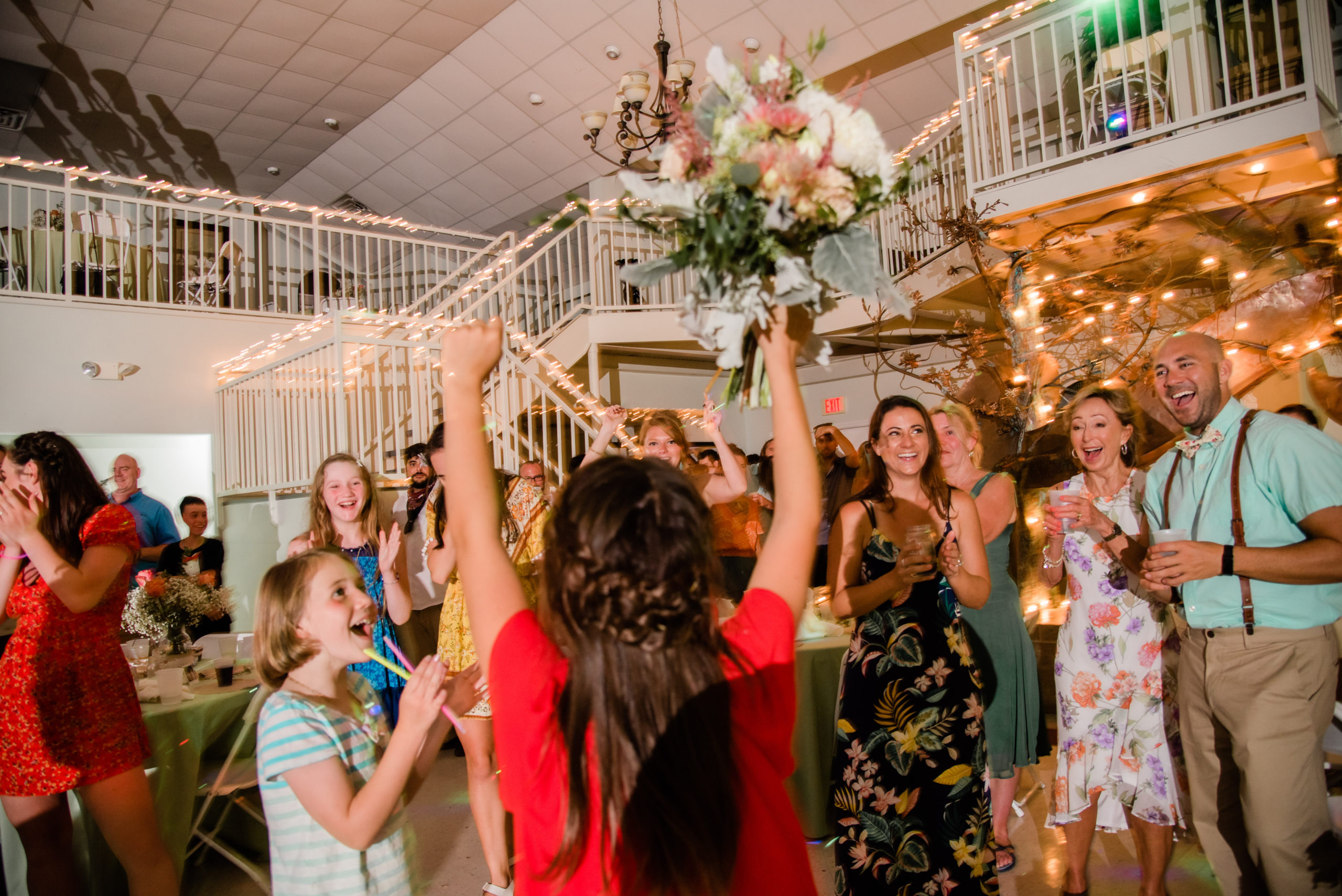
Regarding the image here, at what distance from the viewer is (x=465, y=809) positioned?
368 cm

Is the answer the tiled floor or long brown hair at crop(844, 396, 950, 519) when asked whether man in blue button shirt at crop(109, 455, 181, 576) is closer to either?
the tiled floor

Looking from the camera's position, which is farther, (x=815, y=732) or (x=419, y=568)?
(x=419, y=568)

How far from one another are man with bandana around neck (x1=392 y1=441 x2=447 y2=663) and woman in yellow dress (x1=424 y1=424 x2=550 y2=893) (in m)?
1.25

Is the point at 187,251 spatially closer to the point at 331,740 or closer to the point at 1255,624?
the point at 331,740

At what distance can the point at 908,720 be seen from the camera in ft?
7.07

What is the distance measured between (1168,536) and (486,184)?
10198 mm

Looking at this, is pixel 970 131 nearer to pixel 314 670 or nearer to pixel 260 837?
pixel 314 670

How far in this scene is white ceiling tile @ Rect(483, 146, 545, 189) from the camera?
1014 centimetres

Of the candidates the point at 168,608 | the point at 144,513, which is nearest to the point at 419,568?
the point at 168,608

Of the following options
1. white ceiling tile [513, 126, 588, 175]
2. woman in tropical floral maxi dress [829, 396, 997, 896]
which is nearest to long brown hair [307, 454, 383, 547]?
woman in tropical floral maxi dress [829, 396, 997, 896]

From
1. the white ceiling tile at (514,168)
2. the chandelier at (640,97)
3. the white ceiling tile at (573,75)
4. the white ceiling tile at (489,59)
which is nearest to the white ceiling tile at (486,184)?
the white ceiling tile at (514,168)

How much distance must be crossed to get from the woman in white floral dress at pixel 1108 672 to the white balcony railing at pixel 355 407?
398 cm

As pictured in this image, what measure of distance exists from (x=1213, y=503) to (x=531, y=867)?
2.18 metres

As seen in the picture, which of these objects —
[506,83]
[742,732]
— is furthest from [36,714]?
[506,83]
